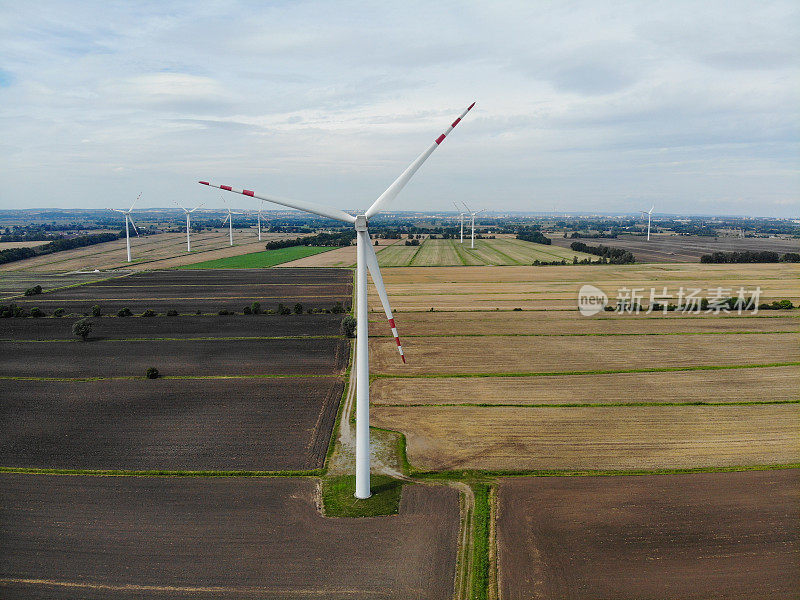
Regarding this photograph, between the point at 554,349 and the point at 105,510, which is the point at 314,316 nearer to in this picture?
the point at 554,349

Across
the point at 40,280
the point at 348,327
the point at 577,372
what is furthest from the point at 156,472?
the point at 40,280

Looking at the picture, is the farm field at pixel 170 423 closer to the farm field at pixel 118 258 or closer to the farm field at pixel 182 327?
the farm field at pixel 182 327

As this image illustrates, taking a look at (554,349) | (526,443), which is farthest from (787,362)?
(526,443)

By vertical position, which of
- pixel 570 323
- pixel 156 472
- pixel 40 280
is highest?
pixel 40 280

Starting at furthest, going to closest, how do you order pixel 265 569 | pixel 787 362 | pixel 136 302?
1. pixel 136 302
2. pixel 787 362
3. pixel 265 569

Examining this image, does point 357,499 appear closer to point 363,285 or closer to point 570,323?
point 363,285
